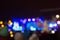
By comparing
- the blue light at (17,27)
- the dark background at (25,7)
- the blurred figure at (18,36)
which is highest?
the dark background at (25,7)

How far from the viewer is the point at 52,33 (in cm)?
143

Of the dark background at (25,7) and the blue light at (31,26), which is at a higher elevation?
the dark background at (25,7)

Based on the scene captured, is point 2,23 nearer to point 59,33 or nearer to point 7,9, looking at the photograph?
point 7,9

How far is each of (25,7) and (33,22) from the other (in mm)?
172

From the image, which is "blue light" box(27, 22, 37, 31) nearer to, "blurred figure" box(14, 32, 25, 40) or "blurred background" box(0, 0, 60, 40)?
"blurred background" box(0, 0, 60, 40)

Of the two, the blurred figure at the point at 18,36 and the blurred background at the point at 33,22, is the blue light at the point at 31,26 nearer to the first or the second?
the blurred background at the point at 33,22

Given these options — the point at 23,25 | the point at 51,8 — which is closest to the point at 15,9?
the point at 23,25

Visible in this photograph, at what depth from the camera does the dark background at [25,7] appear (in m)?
1.45

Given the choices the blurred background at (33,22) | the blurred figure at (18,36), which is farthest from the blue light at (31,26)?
the blurred figure at (18,36)

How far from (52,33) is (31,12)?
289 millimetres

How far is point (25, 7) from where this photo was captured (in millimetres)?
1478

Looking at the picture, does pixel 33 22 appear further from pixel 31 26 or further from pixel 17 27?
pixel 17 27

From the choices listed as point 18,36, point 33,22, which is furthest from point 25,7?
point 18,36

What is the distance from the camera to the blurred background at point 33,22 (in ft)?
4.71
